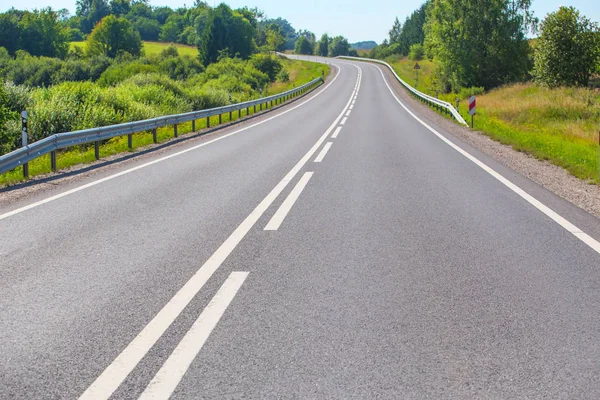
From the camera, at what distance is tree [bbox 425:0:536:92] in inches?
2094

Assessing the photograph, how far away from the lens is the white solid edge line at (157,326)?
3.13 metres

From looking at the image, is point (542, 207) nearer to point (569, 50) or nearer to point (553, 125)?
point (553, 125)

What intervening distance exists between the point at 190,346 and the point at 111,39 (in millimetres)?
127533

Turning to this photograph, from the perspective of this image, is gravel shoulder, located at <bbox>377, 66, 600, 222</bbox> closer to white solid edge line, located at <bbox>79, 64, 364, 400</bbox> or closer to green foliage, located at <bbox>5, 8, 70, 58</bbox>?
white solid edge line, located at <bbox>79, 64, 364, 400</bbox>

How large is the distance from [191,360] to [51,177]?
28.8 feet

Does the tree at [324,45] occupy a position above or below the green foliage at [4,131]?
above

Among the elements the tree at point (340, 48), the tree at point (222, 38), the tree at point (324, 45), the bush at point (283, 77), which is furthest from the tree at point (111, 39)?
the tree at point (324, 45)

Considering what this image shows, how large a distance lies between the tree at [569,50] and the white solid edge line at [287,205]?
36657 millimetres

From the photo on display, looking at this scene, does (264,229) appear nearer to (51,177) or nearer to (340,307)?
(340,307)

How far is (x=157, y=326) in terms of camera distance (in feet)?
13.0

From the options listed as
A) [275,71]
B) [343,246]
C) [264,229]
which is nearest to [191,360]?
[343,246]

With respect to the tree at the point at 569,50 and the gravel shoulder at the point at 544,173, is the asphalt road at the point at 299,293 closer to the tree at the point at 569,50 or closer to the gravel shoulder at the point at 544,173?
the gravel shoulder at the point at 544,173

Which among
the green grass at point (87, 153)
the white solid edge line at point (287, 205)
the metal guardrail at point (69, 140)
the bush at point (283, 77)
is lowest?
the green grass at point (87, 153)

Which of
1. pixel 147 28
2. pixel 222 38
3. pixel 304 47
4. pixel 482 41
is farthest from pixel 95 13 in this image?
pixel 482 41
